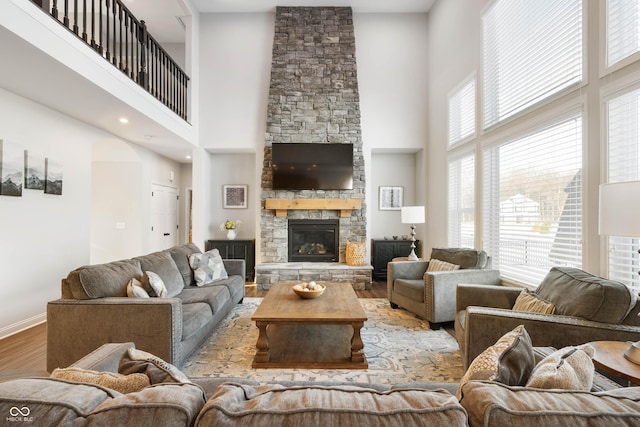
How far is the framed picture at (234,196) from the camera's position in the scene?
621cm

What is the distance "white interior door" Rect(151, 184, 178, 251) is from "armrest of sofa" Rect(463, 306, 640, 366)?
19.5ft

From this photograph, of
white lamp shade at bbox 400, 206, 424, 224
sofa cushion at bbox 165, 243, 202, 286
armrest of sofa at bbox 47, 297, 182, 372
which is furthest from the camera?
white lamp shade at bbox 400, 206, 424, 224

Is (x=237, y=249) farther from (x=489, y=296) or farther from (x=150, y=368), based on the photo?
(x=150, y=368)

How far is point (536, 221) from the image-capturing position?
9.88 ft

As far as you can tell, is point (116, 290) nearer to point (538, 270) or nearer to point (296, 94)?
point (538, 270)

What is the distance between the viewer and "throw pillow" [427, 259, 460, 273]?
143 inches

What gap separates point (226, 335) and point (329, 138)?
12.4 ft

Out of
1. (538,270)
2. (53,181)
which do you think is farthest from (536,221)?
(53,181)

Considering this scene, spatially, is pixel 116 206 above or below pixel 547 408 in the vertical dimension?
above

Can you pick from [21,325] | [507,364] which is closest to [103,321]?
[21,325]

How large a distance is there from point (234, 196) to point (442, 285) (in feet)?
14.4

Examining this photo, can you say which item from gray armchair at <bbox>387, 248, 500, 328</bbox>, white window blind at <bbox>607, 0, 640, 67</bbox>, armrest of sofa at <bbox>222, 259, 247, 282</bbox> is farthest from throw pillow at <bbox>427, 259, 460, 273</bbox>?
armrest of sofa at <bbox>222, 259, 247, 282</bbox>

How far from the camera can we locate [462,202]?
460 centimetres

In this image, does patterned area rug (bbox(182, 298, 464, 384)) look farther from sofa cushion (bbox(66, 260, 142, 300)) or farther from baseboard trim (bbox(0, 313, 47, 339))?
baseboard trim (bbox(0, 313, 47, 339))
